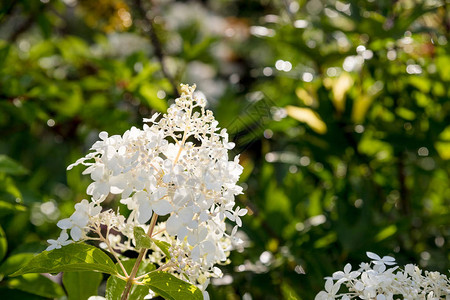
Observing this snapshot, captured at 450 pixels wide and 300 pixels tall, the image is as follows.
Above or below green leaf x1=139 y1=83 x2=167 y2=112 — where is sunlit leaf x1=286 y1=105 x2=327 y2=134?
below

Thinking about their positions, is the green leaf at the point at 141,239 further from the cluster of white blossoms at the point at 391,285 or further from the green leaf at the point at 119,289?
the cluster of white blossoms at the point at 391,285

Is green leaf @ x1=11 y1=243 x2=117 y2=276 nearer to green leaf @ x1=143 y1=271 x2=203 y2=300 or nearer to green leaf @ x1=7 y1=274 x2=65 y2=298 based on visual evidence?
green leaf @ x1=143 y1=271 x2=203 y2=300

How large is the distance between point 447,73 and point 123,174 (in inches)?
38.9

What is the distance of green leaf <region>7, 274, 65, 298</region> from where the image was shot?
72 centimetres

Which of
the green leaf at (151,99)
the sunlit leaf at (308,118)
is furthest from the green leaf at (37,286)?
the sunlit leaf at (308,118)

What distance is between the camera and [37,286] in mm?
726

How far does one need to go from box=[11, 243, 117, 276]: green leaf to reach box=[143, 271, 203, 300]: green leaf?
45 mm

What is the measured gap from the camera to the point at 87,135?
4.80ft

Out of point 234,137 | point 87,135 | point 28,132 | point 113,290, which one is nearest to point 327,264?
point 234,137

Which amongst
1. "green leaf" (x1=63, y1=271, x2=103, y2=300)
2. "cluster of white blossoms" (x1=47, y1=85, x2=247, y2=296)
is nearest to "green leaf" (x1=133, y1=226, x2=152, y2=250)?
"cluster of white blossoms" (x1=47, y1=85, x2=247, y2=296)

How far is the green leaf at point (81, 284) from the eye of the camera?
0.65 meters

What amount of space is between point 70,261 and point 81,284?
16cm

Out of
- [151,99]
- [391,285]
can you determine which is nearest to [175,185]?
[391,285]

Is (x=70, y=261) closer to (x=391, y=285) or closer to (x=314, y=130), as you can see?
(x=391, y=285)
